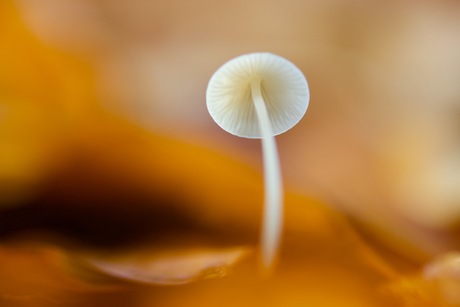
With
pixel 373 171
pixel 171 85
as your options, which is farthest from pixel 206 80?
pixel 373 171

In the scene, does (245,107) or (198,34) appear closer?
(245,107)

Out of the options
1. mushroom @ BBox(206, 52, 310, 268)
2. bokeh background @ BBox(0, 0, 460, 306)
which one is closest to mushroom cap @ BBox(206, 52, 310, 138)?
mushroom @ BBox(206, 52, 310, 268)

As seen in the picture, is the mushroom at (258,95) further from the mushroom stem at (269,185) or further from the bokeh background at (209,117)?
the bokeh background at (209,117)

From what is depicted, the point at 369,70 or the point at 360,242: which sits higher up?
the point at 369,70

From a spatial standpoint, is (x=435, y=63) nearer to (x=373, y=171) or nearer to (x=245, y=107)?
(x=373, y=171)

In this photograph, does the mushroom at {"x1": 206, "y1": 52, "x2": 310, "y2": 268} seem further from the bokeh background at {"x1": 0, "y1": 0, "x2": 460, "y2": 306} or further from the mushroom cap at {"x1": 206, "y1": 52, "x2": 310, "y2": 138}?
the bokeh background at {"x1": 0, "y1": 0, "x2": 460, "y2": 306}

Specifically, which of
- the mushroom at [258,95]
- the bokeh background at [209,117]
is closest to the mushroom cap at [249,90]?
the mushroom at [258,95]

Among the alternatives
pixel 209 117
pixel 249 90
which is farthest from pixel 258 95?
pixel 209 117
